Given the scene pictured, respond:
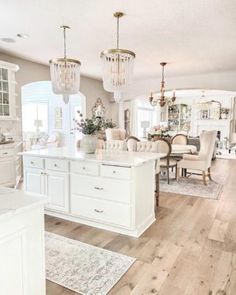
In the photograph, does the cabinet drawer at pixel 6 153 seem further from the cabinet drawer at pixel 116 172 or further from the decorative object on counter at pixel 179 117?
the decorative object on counter at pixel 179 117

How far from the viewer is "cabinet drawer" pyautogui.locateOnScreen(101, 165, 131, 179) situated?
2885 millimetres

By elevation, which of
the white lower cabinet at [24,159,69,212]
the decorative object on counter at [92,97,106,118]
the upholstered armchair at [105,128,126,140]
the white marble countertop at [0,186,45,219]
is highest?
the decorative object on counter at [92,97,106,118]

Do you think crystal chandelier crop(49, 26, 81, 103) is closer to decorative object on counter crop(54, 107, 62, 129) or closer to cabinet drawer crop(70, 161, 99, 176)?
cabinet drawer crop(70, 161, 99, 176)

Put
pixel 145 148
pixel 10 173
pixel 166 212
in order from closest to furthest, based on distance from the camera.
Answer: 1. pixel 166 212
2. pixel 145 148
3. pixel 10 173

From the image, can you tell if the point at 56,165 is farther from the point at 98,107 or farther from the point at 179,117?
the point at 179,117

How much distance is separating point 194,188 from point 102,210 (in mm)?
2655

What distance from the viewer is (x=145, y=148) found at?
4.10m

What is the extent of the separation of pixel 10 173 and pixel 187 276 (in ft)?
12.4

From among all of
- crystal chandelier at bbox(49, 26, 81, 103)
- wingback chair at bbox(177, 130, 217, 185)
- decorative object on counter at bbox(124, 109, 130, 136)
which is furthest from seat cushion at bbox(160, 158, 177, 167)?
decorative object on counter at bbox(124, 109, 130, 136)

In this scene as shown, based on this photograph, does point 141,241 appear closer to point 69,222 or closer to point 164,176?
point 69,222

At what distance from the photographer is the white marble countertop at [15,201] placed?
1.26 m

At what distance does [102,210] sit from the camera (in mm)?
3119

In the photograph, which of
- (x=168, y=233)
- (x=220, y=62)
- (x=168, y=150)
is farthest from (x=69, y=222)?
(x=220, y=62)

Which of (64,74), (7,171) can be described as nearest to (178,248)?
(64,74)
